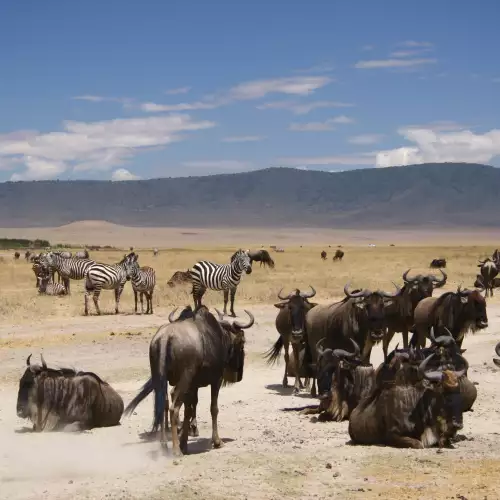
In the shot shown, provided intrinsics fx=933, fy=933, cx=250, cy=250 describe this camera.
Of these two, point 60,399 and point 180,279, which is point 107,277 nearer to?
point 180,279

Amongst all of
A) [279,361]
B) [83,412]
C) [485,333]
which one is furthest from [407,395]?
[485,333]

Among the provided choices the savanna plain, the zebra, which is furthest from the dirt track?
the zebra

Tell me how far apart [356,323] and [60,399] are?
4.59 m

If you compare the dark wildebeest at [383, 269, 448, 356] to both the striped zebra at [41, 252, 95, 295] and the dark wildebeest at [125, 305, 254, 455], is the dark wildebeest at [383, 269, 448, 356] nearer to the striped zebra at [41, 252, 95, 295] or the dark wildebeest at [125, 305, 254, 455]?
the dark wildebeest at [125, 305, 254, 455]

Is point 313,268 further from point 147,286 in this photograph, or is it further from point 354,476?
point 354,476

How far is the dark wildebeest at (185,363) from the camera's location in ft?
33.1

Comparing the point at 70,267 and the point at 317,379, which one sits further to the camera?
the point at 70,267

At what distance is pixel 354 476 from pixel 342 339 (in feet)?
15.8

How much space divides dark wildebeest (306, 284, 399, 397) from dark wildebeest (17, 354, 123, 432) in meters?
3.60

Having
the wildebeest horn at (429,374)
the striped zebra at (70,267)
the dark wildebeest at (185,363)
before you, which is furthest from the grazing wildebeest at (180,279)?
the wildebeest horn at (429,374)

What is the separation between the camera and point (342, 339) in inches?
546

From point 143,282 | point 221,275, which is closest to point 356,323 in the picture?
point 221,275

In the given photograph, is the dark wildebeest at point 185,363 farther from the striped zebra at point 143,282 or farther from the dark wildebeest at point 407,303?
the striped zebra at point 143,282

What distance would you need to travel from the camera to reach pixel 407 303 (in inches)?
658
